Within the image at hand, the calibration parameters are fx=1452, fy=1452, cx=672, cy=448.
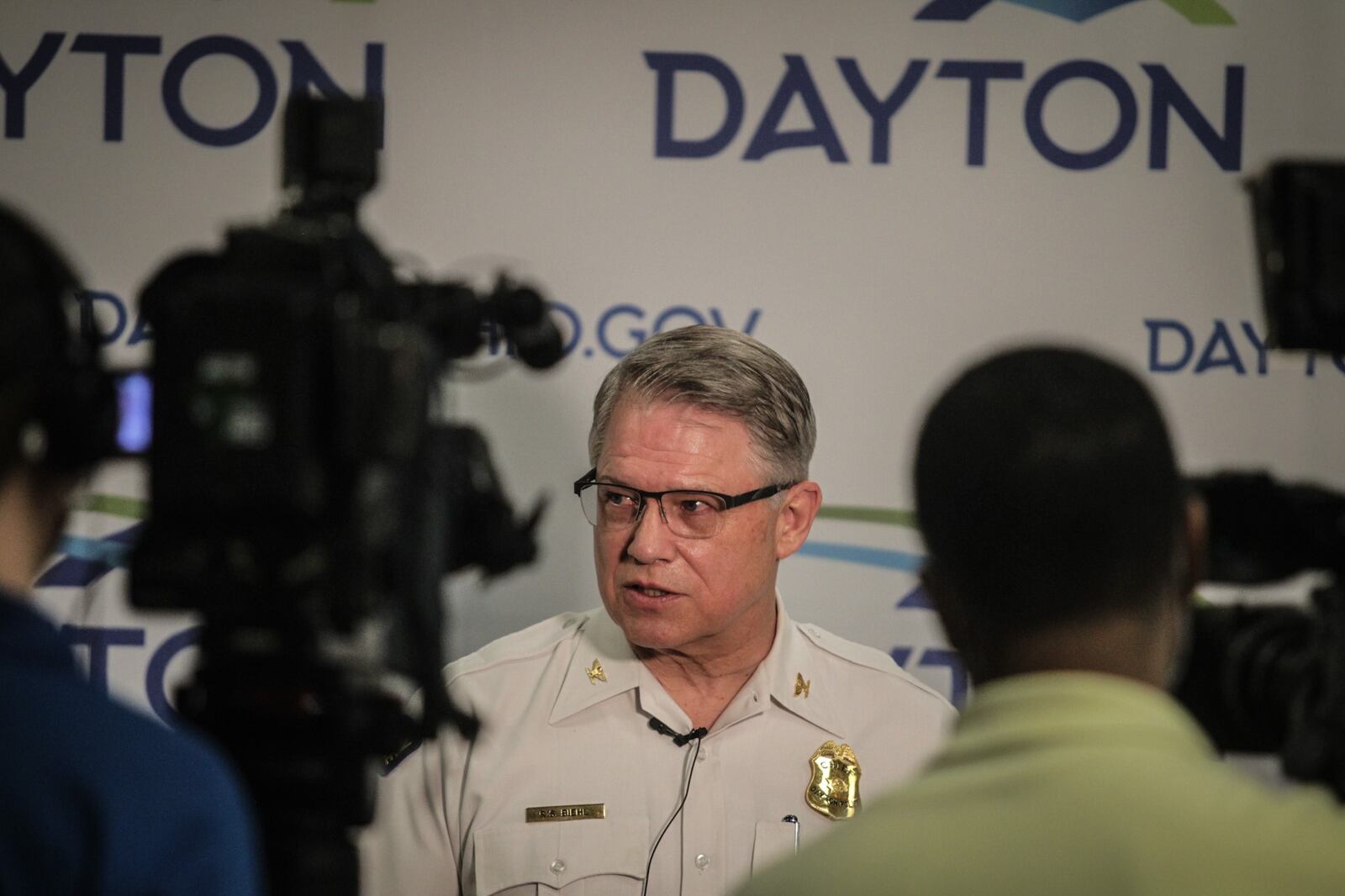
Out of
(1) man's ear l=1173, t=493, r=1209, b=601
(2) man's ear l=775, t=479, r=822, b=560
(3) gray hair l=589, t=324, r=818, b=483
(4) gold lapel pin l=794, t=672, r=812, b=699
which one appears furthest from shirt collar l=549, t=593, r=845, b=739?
(1) man's ear l=1173, t=493, r=1209, b=601

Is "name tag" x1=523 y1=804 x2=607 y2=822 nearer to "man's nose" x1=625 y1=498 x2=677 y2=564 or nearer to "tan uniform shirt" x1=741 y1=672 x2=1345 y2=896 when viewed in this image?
"man's nose" x1=625 y1=498 x2=677 y2=564

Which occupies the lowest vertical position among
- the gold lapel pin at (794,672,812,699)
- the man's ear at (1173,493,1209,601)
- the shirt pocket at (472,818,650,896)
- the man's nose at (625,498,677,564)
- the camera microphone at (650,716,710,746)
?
the shirt pocket at (472,818,650,896)

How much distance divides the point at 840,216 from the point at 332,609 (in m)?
2.04

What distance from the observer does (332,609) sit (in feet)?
4.45

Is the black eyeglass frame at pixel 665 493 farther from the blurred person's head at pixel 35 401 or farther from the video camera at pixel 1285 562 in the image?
the blurred person's head at pixel 35 401

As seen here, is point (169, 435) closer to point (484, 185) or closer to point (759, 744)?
point (759, 744)

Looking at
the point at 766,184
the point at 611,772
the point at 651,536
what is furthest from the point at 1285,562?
the point at 766,184

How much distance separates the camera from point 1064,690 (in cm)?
109

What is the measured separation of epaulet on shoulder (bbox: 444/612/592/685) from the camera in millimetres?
2738

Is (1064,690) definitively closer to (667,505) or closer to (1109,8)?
(667,505)

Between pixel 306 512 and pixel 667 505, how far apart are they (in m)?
1.33

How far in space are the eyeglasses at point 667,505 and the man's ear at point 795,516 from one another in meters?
0.11

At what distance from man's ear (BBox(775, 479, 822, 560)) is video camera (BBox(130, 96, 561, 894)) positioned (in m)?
1.23

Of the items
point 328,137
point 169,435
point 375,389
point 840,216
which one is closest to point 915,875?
point 375,389
